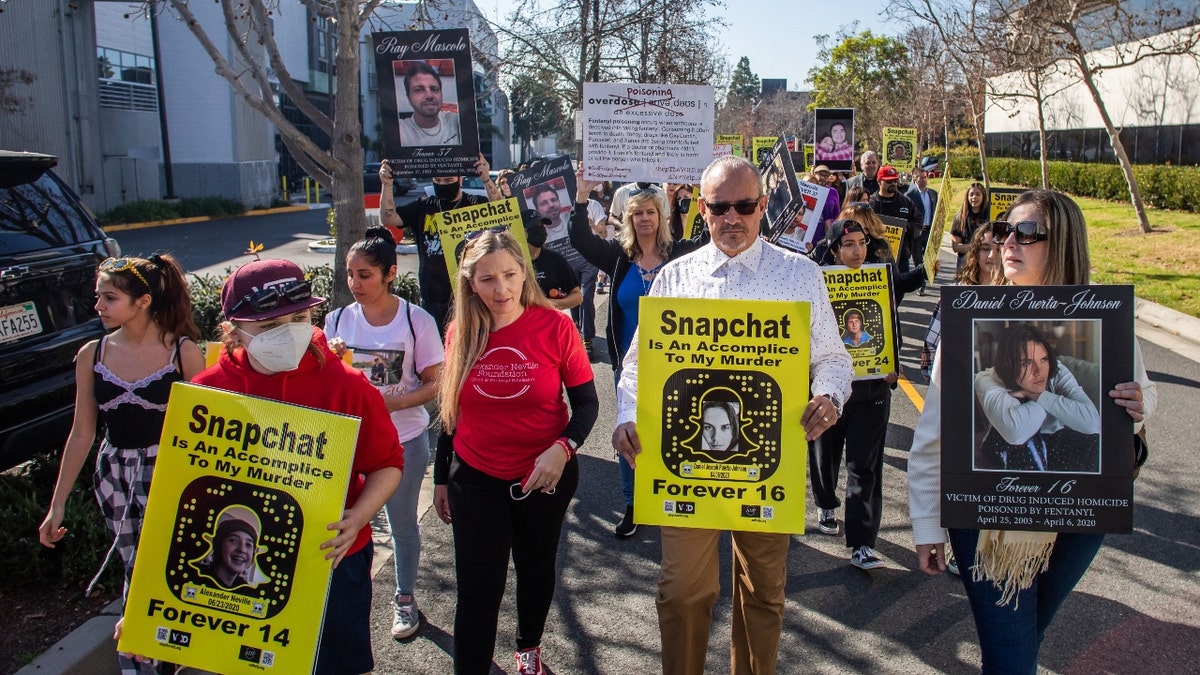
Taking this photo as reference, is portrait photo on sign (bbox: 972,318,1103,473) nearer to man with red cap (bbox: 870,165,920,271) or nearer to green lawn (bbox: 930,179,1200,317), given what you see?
man with red cap (bbox: 870,165,920,271)

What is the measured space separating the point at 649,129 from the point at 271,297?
5.54m

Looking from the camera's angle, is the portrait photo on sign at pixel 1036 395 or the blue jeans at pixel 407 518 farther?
the blue jeans at pixel 407 518

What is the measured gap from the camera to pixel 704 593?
3279 mm

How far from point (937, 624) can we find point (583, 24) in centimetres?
1865

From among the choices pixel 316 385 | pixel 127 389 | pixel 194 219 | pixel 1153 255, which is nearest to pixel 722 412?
pixel 316 385

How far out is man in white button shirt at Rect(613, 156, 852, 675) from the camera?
3246mm

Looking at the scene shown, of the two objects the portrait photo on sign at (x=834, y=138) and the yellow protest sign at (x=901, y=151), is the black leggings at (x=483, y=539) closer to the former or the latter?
the portrait photo on sign at (x=834, y=138)

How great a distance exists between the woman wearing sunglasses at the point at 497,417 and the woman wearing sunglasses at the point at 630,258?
69.3 inches

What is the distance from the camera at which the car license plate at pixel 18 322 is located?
481 centimetres

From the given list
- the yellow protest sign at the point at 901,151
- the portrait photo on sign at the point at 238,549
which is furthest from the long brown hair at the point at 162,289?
the yellow protest sign at the point at 901,151

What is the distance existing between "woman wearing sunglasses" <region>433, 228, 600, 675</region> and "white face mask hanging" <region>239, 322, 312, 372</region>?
0.84 m

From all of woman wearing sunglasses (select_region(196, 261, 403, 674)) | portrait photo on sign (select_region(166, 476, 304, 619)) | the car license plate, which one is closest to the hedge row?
the car license plate

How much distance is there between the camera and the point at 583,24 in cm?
2097

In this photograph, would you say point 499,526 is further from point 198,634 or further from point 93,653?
point 93,653
